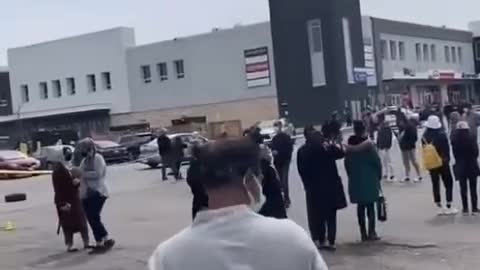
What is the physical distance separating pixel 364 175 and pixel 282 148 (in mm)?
5238

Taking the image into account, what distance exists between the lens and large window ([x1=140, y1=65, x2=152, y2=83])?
83688 mm

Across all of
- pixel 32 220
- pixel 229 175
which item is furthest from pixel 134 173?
pixel 229 175

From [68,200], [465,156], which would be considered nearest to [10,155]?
[68,200]

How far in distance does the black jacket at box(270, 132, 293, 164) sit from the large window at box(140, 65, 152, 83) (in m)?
65.8

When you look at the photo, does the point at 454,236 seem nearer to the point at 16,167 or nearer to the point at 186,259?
the point at 186,259

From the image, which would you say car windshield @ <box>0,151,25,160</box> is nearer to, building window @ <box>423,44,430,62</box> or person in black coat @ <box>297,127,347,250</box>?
person in black coat @ <box>297,127,347,250</box>

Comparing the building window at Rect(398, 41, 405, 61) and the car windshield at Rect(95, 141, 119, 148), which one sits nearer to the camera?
the car windshield at Rect(95, 141, 119, 148)

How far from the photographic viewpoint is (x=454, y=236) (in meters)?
13.8

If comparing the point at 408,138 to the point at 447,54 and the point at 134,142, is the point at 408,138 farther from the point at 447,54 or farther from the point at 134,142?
the point at 447,54

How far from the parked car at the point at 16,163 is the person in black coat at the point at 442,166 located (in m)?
28.3

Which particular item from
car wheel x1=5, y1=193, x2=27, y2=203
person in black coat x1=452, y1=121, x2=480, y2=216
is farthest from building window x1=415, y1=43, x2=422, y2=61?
person in black coat x1=452, y1=121, x2=480, y2=216

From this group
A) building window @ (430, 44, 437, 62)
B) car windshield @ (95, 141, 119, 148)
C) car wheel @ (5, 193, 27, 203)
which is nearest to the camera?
car wheel @ (5, 193, 27, 203)

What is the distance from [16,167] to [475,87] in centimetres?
6344

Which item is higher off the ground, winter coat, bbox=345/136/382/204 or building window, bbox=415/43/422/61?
building window, bbox=415/43/422/61
